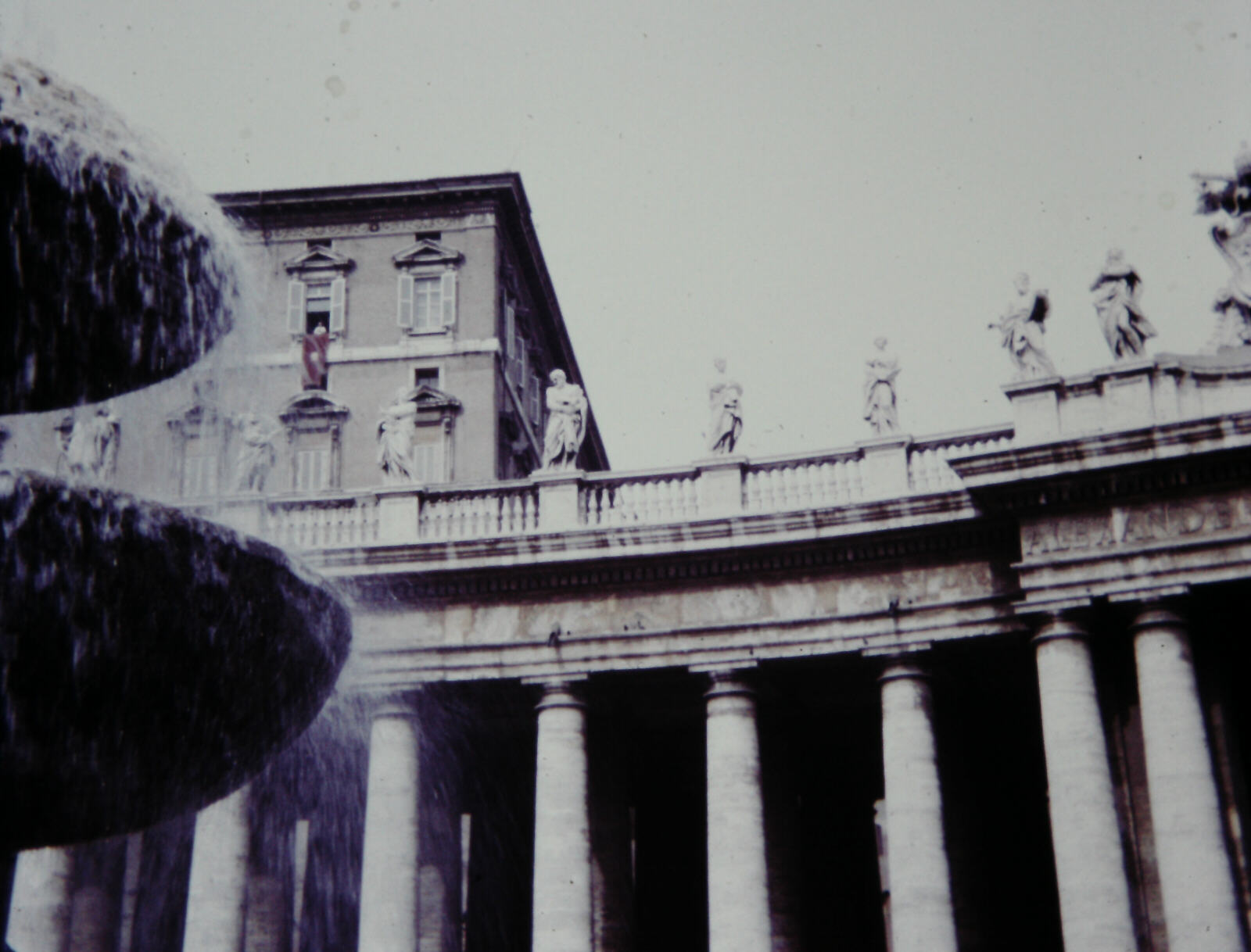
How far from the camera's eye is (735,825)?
22109 mm

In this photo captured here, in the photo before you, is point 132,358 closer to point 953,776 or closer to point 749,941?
point 749,941

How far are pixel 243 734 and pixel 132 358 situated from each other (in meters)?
2.76

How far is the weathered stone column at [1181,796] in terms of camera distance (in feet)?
62.1

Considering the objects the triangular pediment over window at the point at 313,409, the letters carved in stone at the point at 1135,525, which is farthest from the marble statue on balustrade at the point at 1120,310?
the triangular pediment over window at the point at 313,409

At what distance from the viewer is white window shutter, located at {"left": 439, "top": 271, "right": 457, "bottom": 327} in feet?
139

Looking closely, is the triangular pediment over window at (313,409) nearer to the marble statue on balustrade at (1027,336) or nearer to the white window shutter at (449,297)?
the white window shutter at (449,297)

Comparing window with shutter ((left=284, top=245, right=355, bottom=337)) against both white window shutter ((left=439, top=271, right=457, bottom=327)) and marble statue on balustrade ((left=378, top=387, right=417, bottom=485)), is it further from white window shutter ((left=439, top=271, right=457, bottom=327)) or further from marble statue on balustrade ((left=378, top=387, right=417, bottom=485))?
marble statue on balustrade ((left=378, top=387, right=417, bottom=485))

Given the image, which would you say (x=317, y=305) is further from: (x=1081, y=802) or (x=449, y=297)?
(x=1081, y=802)

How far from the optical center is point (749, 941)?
21484 mm

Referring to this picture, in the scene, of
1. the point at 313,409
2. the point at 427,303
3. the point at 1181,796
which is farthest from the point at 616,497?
the point at 427,303

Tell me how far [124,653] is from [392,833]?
14.1 meters

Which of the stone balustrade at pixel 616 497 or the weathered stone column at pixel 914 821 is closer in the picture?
the weathered stone column at pixel 914 821

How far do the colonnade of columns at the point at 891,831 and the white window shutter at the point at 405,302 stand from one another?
66.1 ft

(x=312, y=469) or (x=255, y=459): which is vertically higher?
(x=312, y=469)
